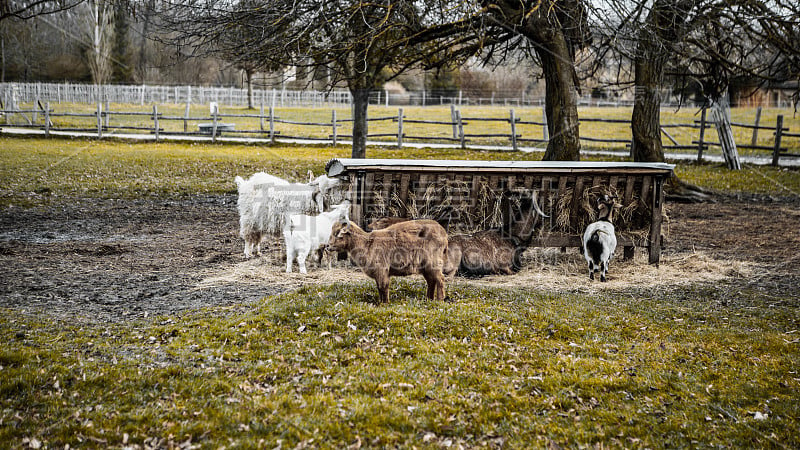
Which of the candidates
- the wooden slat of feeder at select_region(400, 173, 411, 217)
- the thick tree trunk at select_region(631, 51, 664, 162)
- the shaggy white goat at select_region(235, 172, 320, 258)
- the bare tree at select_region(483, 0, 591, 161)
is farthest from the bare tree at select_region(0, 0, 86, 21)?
the thick tree trunk at select_region(631, 51, 664, 162)

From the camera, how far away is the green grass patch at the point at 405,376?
473cm

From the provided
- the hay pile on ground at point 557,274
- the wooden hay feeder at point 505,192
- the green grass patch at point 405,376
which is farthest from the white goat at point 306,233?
the green grass patch at point 405,376

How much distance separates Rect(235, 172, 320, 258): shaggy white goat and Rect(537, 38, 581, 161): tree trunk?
592 cm

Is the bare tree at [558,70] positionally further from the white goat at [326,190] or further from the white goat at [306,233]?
the white goat at [306,233]

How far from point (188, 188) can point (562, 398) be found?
47.1 ft

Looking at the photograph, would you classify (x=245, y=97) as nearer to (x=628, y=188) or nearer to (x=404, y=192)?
(x=404, y=192)

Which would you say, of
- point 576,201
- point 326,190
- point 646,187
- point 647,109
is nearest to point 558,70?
point 647,109

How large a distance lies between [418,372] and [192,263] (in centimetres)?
533

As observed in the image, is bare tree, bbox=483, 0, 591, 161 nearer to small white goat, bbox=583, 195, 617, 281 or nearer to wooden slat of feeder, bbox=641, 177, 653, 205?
wooden slat of feeder, bbox=641, 177, 653, 205

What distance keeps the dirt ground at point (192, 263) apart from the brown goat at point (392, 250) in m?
1.48

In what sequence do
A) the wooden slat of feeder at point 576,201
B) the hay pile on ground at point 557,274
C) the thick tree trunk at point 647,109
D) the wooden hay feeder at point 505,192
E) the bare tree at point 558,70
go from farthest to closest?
the thick tree trunk at point 647,109 < the bare tree at point 558,70 < the wooden slat of feeder at point 576,201 < the wooden hay feeder at point 505,192 < the hay pile on ground at point 557,274

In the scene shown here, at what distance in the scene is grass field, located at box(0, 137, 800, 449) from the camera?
471cm

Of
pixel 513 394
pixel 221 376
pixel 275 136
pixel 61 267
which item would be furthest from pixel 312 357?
pixel 275 136

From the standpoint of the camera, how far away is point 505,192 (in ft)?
32.2
